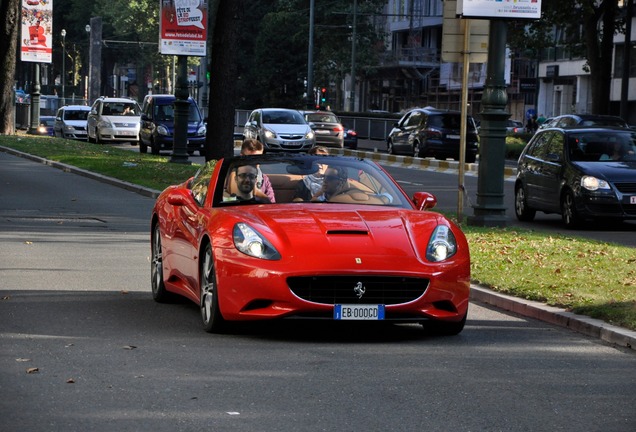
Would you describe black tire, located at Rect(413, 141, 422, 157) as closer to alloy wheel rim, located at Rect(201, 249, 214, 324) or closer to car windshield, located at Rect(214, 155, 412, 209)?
car windshield, located at Rect(214, 155, 412, 209)

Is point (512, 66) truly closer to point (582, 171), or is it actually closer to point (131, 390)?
point (582, 171)

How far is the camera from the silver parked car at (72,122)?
199 feet

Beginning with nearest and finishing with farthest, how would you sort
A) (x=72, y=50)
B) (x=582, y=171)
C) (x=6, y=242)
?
(x=6, y=242) → (x=582, y=171) → (x=72, y=50)

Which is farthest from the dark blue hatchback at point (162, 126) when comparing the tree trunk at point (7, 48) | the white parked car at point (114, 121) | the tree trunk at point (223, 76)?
the tree trunk at point (223, 76)

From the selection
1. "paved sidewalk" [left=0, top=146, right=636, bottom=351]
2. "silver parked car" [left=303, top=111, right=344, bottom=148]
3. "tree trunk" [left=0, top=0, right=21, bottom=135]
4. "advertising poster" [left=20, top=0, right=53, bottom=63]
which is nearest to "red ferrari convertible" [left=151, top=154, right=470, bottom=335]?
"paved sidewalk" [left=0, top=146, right=636, bottom=351]

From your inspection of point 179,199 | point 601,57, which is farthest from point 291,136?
point 179,199

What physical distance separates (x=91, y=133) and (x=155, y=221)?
143ft

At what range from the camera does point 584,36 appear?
174 ft

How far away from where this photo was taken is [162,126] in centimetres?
4544

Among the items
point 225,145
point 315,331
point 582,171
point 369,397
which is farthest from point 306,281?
point 225,145

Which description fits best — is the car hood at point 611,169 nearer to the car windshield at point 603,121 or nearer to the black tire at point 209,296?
the black tire at point 209,296

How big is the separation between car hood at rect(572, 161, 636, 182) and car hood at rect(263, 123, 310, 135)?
27.2 m

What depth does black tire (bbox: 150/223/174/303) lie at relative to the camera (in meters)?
11.9

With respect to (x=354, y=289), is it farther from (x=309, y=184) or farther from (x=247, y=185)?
(x=247, y=185)
